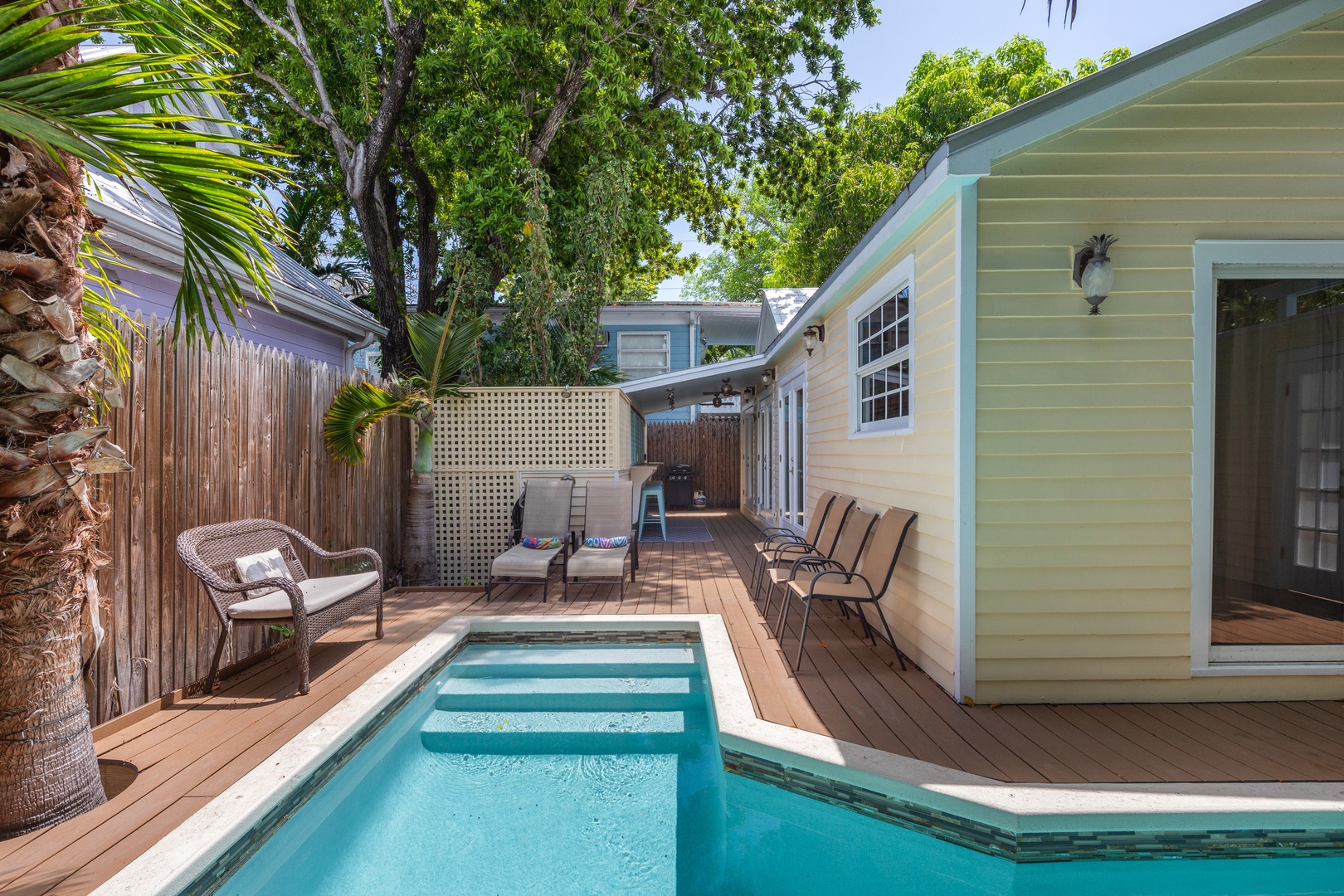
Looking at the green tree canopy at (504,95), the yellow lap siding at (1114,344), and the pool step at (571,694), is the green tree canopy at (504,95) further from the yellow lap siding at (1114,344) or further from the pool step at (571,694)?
the yellow lap siding at (1114,344)

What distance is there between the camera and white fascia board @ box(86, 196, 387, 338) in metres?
4.89

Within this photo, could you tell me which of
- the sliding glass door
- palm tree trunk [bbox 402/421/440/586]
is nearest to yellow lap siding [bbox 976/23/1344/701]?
the sliding glass door

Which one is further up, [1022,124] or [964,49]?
[964,49]

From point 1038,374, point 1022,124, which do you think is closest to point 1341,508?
point 1038,374

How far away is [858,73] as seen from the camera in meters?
12.3

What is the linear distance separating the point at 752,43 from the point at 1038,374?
9937 mm

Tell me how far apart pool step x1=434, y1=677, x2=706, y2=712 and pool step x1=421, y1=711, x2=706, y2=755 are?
9 centimetres

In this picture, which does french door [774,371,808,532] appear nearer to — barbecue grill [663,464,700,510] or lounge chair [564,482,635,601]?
lounge chair [564,482,635,601]

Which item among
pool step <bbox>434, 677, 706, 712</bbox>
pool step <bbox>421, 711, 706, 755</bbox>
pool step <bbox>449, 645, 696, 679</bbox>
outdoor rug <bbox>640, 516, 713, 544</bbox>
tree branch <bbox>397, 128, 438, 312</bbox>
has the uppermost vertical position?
tree branch <bbox>397, 128, 438, 312</bbox>

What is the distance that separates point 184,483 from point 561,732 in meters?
2.51

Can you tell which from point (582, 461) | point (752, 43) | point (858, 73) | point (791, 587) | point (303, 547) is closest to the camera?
point (791, 587)

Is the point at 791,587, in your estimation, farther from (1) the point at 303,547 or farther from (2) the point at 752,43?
(2) the point at 752,43

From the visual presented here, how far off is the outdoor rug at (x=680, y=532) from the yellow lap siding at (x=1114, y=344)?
21.5ft

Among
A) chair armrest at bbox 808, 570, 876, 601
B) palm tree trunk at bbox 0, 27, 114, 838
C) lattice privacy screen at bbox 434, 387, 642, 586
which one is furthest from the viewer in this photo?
lattice privacy screen at bbox 434, 387, 642, 586
